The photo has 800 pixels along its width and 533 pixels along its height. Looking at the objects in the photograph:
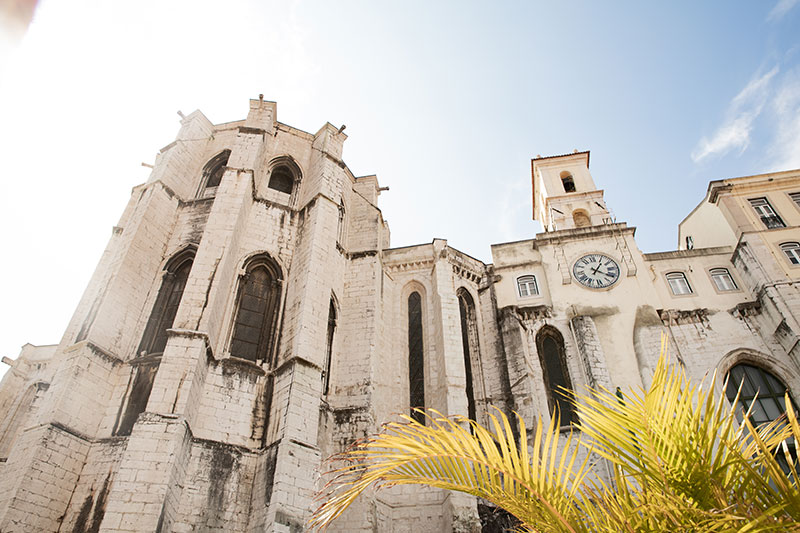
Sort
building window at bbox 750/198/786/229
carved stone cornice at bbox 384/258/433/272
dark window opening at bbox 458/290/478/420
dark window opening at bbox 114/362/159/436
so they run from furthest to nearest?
building window at bbox 750/198/786/229, carved stone cornice at bbox 384/258/433/272, dark window opening at bbox 458/290/478/420, dark window opening at bbox 114/362/159/436

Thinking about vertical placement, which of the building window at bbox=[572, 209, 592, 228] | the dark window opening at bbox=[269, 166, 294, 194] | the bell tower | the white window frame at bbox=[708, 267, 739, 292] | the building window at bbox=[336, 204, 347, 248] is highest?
the bell tower

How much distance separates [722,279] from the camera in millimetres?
16344

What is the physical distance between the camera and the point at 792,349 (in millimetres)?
13898

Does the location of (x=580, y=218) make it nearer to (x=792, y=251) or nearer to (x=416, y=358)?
(x=792, y=251)

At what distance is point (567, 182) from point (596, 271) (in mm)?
8332

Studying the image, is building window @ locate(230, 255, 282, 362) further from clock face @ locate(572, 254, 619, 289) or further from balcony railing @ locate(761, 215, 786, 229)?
balcony railing @ locate(761, 215, 786, 229)

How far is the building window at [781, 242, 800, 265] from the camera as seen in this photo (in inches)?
618

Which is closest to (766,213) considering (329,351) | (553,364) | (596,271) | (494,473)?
(596,271)

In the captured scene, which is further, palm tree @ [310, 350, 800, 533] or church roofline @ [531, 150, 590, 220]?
church roofline @ [531, 150, 590, 220]

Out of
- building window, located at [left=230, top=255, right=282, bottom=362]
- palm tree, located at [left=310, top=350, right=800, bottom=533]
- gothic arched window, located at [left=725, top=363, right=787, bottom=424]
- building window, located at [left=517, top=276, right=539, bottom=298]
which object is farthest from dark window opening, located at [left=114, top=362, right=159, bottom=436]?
gothic arched window, located at [left=725, top=363, right=787, bottom=424]

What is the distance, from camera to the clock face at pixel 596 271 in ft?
53.6

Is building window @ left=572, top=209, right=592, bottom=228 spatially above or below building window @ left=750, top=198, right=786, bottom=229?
above

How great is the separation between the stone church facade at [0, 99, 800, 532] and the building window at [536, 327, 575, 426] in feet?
0.22

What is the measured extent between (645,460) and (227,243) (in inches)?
416
